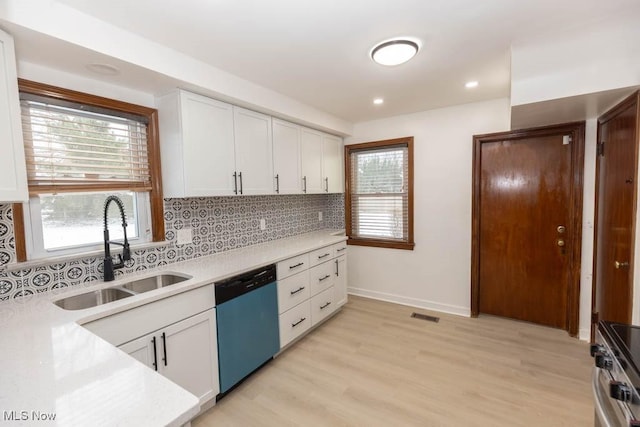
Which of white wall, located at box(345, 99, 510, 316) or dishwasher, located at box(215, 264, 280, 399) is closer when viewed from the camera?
dishwasher, located at box(215, 264, 280, 399)

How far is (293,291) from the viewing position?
2641 millimetres

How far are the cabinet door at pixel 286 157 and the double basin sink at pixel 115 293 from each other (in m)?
1.27

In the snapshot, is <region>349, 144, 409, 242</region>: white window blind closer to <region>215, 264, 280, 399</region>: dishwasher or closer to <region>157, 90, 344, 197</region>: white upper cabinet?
<region>157, 90, 344, 197</region>: white upper cabinet

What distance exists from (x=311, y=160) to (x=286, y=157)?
17.7 inches

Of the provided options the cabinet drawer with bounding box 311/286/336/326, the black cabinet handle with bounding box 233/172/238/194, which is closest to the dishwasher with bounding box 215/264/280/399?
the cabinet drawer with bounding box 311/286/336/326

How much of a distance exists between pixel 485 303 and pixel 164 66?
3.76 m

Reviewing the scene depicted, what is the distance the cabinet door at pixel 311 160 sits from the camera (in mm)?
3246

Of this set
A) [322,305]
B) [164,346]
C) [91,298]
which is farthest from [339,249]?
[91,298]

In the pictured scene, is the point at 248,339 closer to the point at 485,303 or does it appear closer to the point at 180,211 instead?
the point at 180,211

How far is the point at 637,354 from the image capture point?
3.45ft

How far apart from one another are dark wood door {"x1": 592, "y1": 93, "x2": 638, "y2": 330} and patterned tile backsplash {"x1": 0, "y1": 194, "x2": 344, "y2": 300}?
8.83ft

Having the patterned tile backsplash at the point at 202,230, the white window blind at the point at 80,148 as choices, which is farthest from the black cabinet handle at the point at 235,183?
the white window blind at the point at 80,148

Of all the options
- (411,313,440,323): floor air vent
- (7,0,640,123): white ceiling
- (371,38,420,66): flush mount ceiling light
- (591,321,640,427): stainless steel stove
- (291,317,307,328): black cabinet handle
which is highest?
(7,0,640,123): white ceiling

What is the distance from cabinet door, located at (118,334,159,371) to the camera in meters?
1.53
